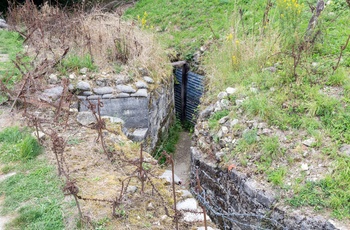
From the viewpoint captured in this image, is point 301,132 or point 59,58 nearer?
point 301,132

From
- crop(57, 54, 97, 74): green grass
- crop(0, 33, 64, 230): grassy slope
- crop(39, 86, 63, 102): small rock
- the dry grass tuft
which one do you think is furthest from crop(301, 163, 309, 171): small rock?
crop(57, 54, 97, 74): green grass

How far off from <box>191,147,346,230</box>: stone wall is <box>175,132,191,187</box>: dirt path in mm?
1200

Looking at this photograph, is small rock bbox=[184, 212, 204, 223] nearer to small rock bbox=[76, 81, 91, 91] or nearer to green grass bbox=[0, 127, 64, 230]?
green grass bbox=[0, 127, 64, 230]

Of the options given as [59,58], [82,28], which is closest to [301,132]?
[59,58]

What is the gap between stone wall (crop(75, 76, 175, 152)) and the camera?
18.5ft

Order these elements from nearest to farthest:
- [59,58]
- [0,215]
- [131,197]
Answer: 1. [0,215]
2. [131,197]
3. [59,58]

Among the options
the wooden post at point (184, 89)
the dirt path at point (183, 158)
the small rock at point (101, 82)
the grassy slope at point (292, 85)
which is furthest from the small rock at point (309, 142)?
the wooden post at point (184, 89)

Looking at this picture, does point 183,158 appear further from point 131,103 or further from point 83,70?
point 83,70

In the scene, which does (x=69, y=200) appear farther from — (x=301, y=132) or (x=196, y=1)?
(x=196, y=1)

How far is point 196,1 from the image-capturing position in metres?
9.51

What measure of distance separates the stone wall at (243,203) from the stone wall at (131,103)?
1.32 metres

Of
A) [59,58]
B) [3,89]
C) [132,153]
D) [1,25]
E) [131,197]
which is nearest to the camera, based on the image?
[131,197]

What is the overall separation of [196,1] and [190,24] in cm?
109

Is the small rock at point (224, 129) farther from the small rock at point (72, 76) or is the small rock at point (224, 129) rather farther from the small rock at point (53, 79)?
the small rock at point (53, 79)
